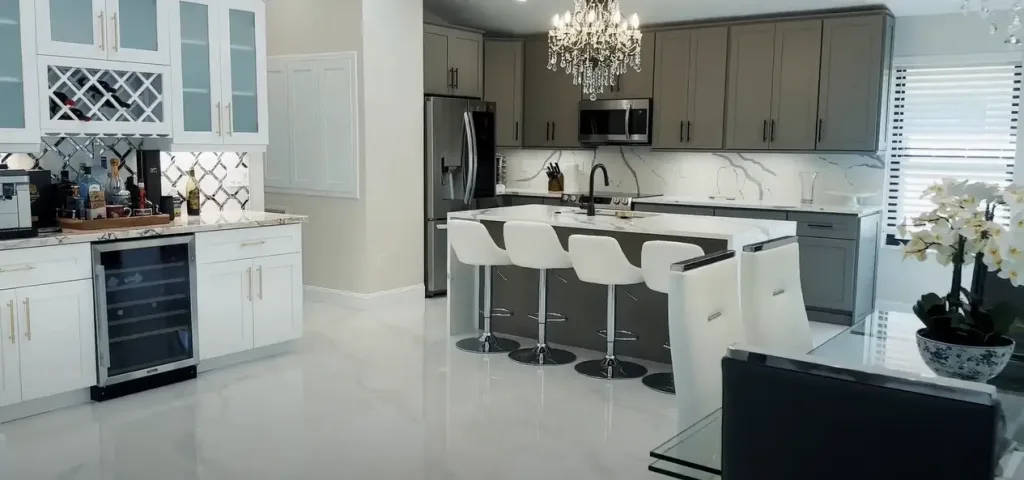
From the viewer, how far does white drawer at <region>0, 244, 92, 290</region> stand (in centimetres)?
384

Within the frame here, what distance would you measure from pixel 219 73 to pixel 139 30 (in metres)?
0.55

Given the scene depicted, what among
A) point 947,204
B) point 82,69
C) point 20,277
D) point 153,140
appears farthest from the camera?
point 153,140

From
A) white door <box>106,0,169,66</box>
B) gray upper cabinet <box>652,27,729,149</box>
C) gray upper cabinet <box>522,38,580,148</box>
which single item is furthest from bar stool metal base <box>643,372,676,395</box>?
gray upper cabinet <box>522,38,580,148</box>

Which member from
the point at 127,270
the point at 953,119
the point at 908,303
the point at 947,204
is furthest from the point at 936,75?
the point at 127,270

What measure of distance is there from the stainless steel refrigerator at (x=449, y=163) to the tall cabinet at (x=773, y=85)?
7.13ft

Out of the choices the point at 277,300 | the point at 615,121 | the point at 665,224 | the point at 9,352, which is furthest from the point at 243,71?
the point at 615,121

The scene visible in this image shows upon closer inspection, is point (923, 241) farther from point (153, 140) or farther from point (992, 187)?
point (153, 140)

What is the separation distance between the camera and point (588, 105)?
7.58 m

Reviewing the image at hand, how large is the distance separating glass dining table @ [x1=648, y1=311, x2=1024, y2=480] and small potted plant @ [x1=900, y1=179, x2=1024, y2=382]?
120mm

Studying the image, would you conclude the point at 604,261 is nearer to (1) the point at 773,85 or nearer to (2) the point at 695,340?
(2) the point at 695,340

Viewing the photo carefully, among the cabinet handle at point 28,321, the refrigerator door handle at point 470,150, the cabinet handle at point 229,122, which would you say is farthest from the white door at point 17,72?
the refrigerator door handle at point 470,150

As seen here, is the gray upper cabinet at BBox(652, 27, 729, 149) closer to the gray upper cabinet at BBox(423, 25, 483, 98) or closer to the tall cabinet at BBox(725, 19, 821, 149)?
the tall cabinet at BBox(725, 19, 821, 149)

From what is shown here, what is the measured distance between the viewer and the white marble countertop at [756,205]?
6171 mm

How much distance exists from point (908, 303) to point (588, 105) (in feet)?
10.6
